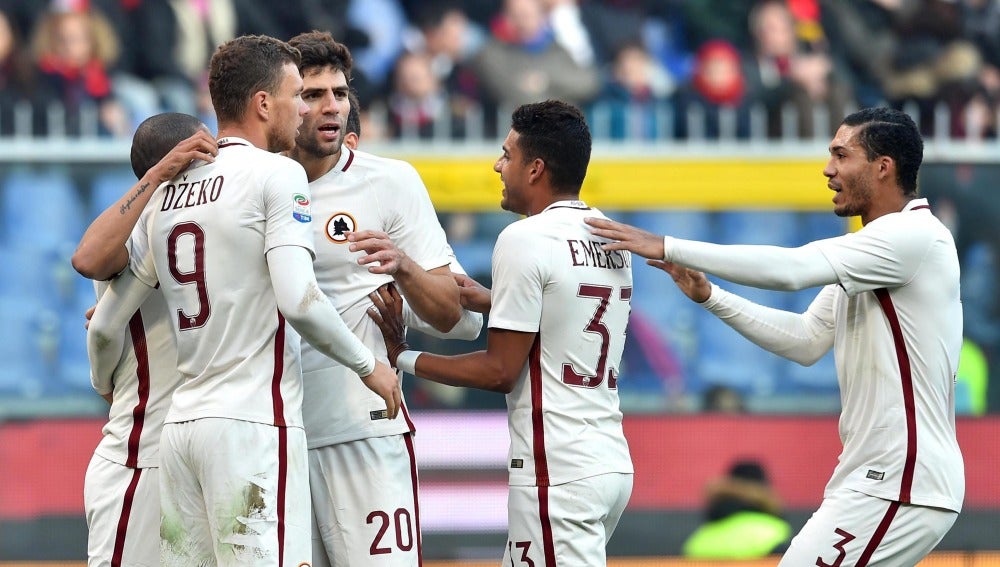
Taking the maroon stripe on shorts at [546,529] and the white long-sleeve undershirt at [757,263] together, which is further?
the white long-sleeve undershirt at [757,263]

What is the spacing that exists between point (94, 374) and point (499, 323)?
172 cm

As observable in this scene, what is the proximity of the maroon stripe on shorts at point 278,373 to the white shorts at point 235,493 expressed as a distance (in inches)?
2.0

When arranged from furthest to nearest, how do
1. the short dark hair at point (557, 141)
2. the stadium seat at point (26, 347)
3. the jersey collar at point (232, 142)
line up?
the stadium seat at point (26, 347) < the short dark hair at point (557, 141) < the jersey collar at point (232, 142)

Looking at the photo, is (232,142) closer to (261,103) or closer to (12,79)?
(261,103)

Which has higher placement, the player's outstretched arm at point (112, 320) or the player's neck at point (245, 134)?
the player's neck at point (245, 134)

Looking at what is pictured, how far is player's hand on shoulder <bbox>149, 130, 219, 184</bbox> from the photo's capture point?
5348mm

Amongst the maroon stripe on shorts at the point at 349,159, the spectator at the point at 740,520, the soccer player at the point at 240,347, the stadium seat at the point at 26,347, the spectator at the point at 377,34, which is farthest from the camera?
the spectator at the point at 377,34

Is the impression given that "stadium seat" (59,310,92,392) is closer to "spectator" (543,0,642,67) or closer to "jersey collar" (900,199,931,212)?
"spectator" (543,0,642,67)

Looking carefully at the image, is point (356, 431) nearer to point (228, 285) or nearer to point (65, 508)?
point (228, 285)

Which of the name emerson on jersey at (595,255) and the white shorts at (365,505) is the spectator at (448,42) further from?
the white shorts at (365,505)

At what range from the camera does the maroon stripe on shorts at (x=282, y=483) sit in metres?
5.29

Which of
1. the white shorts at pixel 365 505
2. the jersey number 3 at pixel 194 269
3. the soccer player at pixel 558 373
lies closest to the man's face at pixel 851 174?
the soccer player at pixel 558 373

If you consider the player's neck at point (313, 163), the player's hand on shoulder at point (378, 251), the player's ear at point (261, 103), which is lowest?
the player's hand on shoulder at point (378, 251)

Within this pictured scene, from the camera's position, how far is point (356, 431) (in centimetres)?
577
